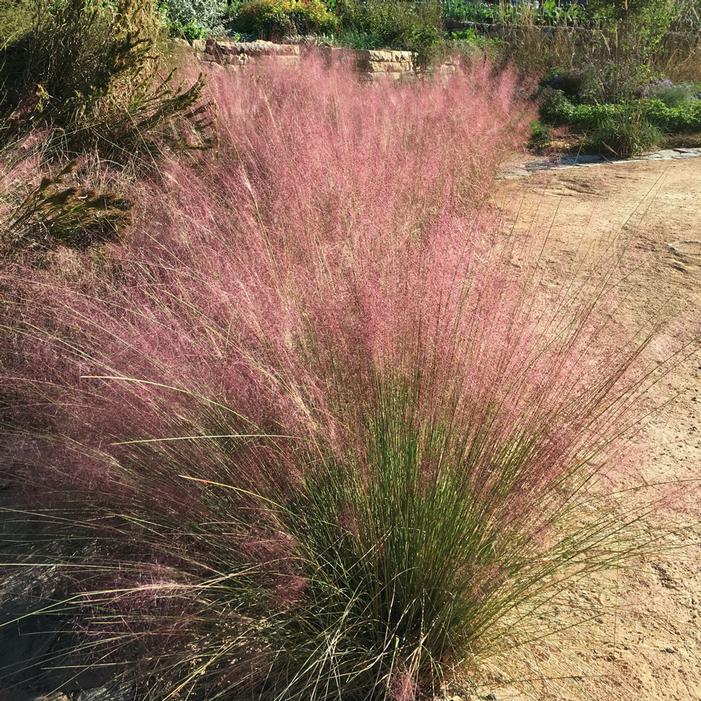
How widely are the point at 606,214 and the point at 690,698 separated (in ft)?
15.8

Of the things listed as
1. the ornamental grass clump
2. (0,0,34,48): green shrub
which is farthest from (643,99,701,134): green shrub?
the ornamental grass clump

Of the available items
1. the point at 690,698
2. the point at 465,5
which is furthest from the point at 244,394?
the point at 465,5

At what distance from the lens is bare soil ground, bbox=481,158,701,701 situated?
6.31 feet

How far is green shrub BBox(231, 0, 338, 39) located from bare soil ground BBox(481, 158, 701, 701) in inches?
273

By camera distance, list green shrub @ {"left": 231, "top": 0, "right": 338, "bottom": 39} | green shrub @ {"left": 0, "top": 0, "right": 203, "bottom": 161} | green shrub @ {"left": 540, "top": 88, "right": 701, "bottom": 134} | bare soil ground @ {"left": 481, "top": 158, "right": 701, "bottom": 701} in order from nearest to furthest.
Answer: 1. bare soil ground @ {"left": 481, "top": 158, "right": 701, "bottom": 701}
2. green shrub @ {"left": 0, "top": 0, "right": 203, "bottom": 161}
3. green shrub @ {"left": 540, "top": 88, "right": 701, "bottom": 134}
4. green shrub @ {"left": 231, "top": 0, "right": 338, "bottom": 39}

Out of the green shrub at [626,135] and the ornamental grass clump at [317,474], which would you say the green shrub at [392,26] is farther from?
the ornamental grass clump at [317,474]

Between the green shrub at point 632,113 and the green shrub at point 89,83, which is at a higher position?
the green shrub at point 89,83

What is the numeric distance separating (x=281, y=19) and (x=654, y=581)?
10571 millimetres

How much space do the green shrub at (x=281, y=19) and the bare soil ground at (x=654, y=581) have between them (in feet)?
Result: 22.8

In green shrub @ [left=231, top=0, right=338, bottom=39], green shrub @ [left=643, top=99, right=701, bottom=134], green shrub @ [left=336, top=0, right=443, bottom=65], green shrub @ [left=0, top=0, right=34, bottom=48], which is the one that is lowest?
green shrub @ [left=643, top=99, right=701, bottom=134]

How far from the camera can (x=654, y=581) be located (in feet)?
7.60

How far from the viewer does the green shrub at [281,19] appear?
10820mm

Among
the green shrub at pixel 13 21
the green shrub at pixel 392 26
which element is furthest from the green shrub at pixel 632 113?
the green shrub at pixel 13 21

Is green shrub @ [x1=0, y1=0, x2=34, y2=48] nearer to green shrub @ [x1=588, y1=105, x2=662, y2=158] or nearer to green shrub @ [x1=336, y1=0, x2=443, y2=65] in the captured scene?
green shrub @ [x1=588, y1=105, x2=662, y2=158]
